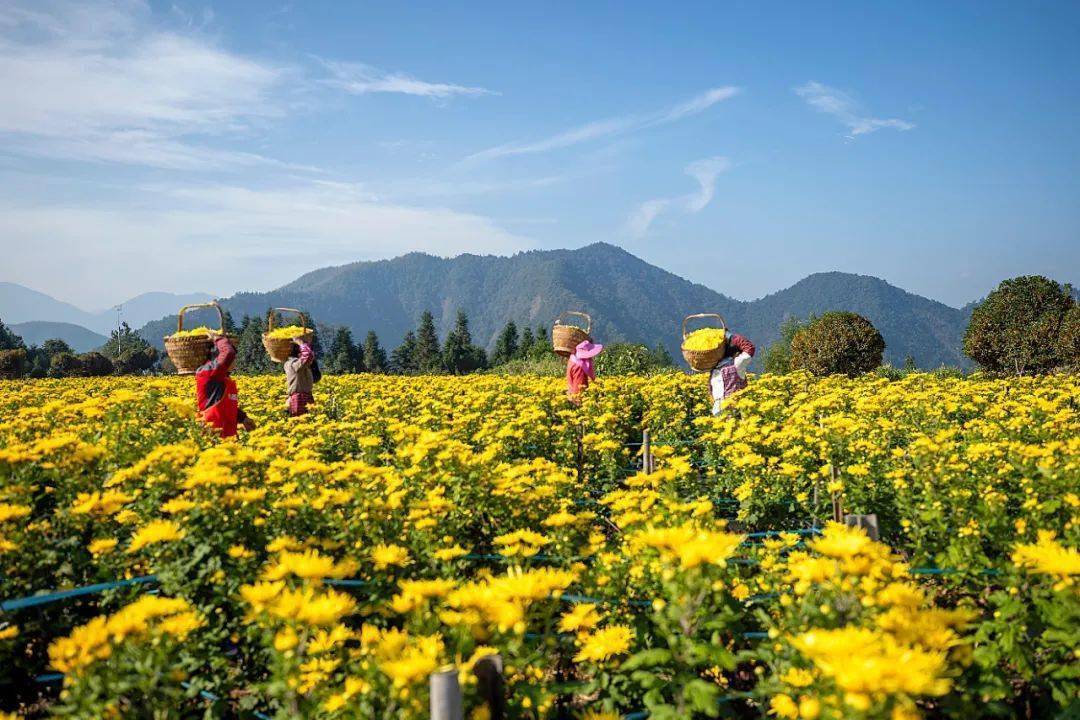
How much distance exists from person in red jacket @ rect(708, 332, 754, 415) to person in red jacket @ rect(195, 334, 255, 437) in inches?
243

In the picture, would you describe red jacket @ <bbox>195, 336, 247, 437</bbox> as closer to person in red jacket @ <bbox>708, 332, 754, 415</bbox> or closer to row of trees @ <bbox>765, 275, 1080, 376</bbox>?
person in red jacket @ <bbox>708, 332, 754, 415</bbox>

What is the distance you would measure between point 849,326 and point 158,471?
68.4 ft

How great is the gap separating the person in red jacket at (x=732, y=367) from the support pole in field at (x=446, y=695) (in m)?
7.41

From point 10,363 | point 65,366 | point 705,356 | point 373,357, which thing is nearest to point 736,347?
point 705,356

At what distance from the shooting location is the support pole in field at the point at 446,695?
69.9 inches

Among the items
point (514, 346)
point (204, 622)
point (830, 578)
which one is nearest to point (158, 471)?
point (204, 622)

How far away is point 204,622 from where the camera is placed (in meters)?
2.64

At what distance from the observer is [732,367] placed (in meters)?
8.82

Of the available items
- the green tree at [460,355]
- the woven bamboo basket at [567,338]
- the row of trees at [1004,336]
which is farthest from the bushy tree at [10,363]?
the green tree at [460,355]

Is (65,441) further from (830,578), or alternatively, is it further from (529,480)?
(830,578)

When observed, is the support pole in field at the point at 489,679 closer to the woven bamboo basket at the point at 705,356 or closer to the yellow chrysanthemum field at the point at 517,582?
the yellow chrysanthemum field at the point at 517,582

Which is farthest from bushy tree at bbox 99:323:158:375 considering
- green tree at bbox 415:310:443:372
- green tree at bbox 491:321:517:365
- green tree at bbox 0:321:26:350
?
green tree at bbox 491:321:517:365

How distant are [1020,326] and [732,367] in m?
14.2

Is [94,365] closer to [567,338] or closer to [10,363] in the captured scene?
[10,363]
